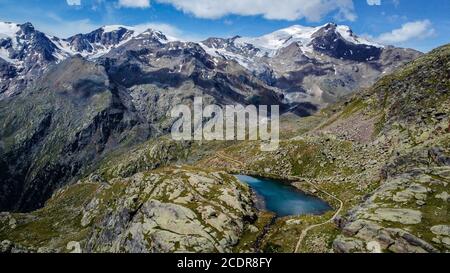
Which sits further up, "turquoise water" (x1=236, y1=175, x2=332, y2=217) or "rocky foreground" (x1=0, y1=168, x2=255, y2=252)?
"rocky foreground" (x1=0, y1=168, x2=255, y2=252)

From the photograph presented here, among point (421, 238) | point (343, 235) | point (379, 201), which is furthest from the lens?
point (379, 201)

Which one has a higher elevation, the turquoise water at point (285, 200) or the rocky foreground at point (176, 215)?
the rocky foreground at point (176, 215)

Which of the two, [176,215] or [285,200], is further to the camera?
[285,200]

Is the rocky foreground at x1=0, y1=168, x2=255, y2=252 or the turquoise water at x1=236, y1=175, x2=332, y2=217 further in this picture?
the turquoise water at x1=236, y1=175, x2=332, y2=217

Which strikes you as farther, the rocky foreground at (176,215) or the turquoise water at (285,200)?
the turquoise water at (285,200)

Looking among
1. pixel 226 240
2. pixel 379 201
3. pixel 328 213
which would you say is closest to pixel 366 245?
pixel 379 201

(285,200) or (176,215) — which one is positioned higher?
(176,215)
